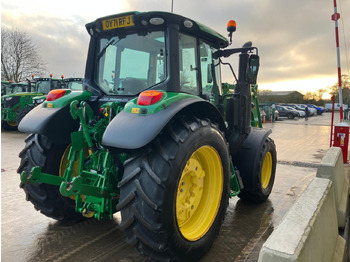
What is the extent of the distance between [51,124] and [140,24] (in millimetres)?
1425

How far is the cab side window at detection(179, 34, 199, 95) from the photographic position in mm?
3012

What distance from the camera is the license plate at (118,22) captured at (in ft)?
9.30

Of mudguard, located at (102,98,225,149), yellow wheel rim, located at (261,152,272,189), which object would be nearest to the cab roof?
mudguard, located at (102,98,225,149)

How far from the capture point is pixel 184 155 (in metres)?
2.33

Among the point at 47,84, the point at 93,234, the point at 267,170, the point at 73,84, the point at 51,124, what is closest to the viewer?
the point at 51,124

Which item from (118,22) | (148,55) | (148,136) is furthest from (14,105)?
(148,136)

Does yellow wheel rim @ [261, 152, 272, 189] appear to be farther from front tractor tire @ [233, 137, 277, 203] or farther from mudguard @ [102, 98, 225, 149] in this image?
mudguard @ [102, 98, 225, 149]

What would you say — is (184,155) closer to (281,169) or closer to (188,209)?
(188,209)

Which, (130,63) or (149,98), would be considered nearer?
(149,98)

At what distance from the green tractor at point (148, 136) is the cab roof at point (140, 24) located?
0.01 m

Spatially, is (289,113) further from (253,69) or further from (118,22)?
(118,22)

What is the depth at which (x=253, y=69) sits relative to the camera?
3.69 meters

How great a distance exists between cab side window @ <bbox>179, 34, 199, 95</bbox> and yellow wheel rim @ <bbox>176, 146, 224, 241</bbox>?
31.3 inches

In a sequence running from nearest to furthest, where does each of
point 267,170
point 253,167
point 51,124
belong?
point 51,124, point 253,167, point 267,170
